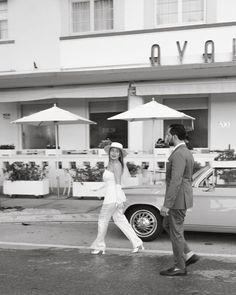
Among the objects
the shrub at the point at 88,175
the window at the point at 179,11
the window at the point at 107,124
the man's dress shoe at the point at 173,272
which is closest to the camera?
the man's dress shoe at the point at 173,272

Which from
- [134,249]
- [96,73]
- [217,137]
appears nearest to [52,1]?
[96,73]

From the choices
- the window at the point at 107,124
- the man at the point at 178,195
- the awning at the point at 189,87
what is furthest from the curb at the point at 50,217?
A: the window at the point at 107,124

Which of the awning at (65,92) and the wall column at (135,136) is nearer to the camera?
the awning at (65,92)

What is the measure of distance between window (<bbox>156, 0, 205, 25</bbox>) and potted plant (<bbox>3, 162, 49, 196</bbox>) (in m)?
5.80

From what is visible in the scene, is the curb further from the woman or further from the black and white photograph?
the woman

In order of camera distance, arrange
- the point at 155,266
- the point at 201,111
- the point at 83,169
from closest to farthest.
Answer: the point at 155,266 < the point at 83,169 < the point at 201,111

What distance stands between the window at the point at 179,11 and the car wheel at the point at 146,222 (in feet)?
25.1

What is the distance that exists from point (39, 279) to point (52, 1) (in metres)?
10.9

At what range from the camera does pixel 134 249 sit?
6672mm

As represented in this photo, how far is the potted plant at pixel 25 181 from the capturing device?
12.1 m

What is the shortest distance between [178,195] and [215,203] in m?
1.80

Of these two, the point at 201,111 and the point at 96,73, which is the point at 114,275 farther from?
the point at 201,111

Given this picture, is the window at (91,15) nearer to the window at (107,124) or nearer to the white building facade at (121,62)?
the white building facade at (121,62)

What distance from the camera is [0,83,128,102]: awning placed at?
13.2 m
